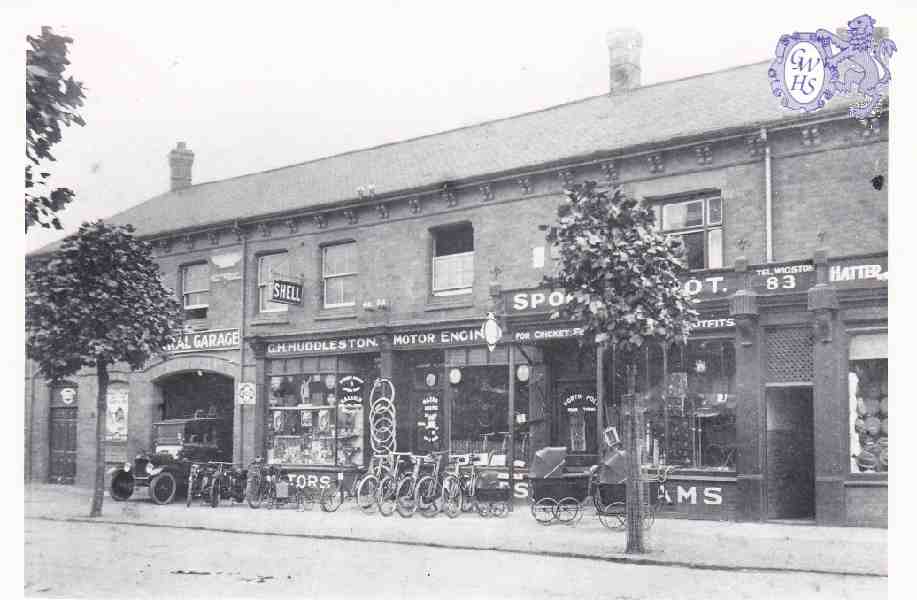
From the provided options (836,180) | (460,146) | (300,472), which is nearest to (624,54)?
(460,146)

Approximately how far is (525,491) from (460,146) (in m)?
7.89

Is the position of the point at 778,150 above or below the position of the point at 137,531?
above

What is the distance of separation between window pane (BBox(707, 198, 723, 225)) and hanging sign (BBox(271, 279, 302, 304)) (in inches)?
371

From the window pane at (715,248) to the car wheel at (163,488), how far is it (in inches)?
461

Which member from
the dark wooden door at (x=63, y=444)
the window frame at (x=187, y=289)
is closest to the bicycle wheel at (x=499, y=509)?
the window frame at (x=187, y=289)

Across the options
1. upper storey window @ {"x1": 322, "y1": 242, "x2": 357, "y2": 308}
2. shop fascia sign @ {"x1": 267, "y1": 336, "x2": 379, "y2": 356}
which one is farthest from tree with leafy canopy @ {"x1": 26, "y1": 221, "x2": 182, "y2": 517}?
upper storey window @ {"x1": 322, "y1": 242, "x2": 357, "y2": 308}

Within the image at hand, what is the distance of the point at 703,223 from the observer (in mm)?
17328

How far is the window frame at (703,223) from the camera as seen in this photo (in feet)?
55.9

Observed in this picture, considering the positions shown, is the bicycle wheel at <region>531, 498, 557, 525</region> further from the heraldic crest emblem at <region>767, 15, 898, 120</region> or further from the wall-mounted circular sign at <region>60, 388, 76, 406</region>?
the wall-mounted circular sign at <region>60, 388, 76, 406</region>

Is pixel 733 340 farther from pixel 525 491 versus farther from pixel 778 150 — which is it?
pixel 525 491

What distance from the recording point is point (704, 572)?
1132cm

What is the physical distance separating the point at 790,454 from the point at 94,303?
12435 millimetres

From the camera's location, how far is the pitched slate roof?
17875mm
